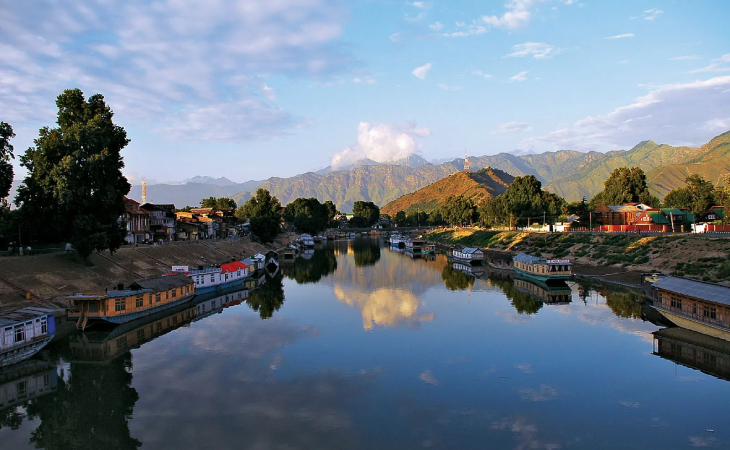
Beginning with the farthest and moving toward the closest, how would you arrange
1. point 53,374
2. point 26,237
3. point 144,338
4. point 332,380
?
1. point 26,237
2. point 144,338
3. point 53,374
4. point 332,380

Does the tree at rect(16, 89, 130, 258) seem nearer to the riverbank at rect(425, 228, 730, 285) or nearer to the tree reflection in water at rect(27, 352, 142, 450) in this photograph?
the tree reflection in water at rect(27, 352, 142, 450)

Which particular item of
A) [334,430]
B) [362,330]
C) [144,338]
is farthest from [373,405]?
[144,338]

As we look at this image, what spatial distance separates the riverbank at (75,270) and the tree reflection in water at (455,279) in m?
46.6

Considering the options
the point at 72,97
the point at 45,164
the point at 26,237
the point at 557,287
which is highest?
the point at 72,97

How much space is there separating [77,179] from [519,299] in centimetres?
5705

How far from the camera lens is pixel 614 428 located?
22.6 m

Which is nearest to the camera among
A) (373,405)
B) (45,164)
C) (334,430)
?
(334,430)

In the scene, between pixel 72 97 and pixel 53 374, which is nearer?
pixel 53 374

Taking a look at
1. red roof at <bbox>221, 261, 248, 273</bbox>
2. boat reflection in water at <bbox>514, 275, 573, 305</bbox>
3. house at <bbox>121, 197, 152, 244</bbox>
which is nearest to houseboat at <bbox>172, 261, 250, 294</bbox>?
red roof at <bbox>221, 261, 248, 273</bbox>

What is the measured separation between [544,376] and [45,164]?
194 ft

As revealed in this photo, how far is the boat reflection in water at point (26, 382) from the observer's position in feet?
91.7

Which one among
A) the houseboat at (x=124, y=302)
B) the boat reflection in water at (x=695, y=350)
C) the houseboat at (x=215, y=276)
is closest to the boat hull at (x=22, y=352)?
the houseboat at (x=124, y=302)

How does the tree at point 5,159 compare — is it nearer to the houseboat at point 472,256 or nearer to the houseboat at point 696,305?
the houseboat at point 696,305

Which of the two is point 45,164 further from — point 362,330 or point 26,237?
point 362,330
